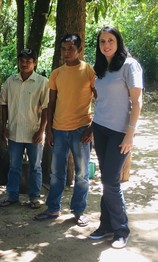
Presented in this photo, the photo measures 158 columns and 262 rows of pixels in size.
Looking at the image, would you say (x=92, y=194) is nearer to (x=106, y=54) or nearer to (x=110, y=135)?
(x=110, y=135)

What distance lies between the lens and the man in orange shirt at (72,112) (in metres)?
3.93

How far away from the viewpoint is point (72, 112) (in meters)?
3.96

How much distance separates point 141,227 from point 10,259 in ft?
4.85

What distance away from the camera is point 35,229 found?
408cm

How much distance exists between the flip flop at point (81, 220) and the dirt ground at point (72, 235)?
5 cm

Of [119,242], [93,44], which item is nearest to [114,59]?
[119,242]

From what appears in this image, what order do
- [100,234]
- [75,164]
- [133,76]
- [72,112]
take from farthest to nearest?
[75,164] < [72,112] < [100,234] < [133,76]

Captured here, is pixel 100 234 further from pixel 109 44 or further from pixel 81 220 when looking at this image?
pixel 109 44

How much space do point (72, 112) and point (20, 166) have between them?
1.10 m

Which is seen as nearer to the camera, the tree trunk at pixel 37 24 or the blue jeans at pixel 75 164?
the blue jeans at pixel 75 164

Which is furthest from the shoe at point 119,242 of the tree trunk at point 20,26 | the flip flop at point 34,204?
the tree trunk at point 20,26

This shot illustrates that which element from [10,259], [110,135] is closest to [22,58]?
[110,135]

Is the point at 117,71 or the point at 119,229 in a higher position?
the point at 117,71

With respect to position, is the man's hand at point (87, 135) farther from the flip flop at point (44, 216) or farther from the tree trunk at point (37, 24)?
the tree trunk at point (37, 24)
